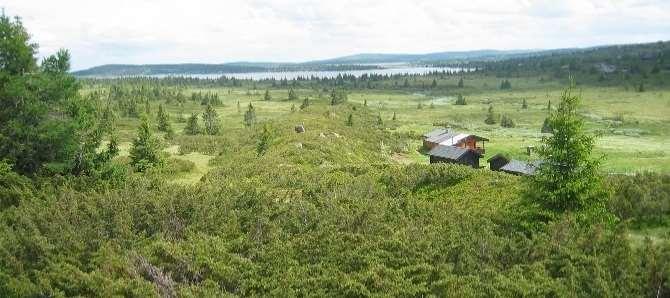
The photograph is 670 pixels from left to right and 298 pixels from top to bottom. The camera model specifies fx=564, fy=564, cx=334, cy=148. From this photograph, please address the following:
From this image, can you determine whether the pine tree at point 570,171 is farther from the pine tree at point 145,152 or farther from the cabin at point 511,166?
the pine tree at point 145,152

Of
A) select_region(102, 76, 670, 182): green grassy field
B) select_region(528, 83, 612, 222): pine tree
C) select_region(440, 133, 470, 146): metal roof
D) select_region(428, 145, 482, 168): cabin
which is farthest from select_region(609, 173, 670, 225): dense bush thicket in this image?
select_region(440, 133, 470, 146): metal roof

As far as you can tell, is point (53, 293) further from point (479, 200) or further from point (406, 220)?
point (479, 200)

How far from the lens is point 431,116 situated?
111 metres

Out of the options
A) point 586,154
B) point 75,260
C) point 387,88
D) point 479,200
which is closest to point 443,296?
point 586,154

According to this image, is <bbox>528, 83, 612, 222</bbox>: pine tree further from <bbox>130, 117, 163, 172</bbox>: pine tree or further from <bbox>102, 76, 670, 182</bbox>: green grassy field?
<bbox>130, 117, 163, 172</bbox>: pine tree

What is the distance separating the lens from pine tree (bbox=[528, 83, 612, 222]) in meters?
20.9

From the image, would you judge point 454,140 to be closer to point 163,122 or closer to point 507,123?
point 507,123

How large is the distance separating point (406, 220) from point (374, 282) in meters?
5.38

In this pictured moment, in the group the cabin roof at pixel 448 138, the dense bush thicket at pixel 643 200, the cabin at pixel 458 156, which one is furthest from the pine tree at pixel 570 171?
the cabin roof at pixel 448 138

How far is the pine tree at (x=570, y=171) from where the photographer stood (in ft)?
68.4

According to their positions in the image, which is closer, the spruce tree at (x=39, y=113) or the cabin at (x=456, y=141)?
the spruce tree at (x=39, y=113)

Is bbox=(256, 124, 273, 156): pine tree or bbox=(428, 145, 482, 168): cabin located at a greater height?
bbox=(256, 124, 273, 156): pine tree

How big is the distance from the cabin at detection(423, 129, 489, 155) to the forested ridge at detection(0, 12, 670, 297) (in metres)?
31.5

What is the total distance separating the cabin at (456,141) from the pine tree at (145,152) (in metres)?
32.6
